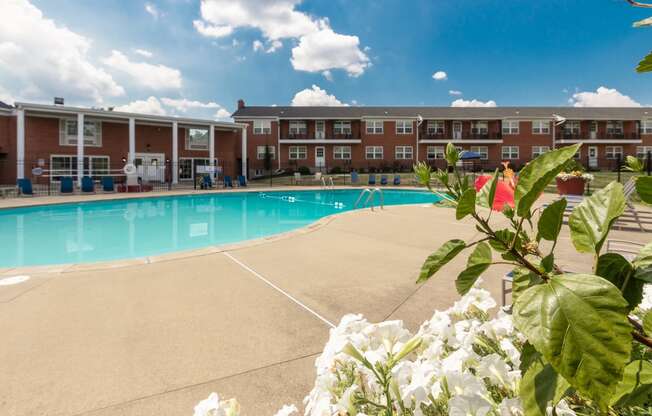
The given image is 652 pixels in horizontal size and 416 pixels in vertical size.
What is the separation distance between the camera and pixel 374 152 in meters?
41.8

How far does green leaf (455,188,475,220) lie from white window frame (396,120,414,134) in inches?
1687

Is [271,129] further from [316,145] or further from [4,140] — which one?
[4,140]

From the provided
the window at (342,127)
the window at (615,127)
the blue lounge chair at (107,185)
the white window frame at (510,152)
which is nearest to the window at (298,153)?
the window at (342,127)

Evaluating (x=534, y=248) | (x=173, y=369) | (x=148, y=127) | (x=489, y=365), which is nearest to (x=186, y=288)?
(x=173, y=369)

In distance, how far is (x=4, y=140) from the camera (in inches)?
1048

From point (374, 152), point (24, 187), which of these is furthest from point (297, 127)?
point (24, 187)

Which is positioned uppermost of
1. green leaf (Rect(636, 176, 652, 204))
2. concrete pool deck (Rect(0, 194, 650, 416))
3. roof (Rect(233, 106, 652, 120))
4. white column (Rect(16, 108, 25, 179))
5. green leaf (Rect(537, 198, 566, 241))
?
roof (Rect(233, 106, 652, 120))

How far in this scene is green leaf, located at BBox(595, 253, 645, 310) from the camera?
0.59m

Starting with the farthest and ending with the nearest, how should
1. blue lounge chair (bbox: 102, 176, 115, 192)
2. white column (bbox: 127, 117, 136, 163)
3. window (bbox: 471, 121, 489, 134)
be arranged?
window (bbox: 471, 121, 489, 134) → white column (bbox: 127, 117, 136, 163) → blue lounge chair (bbox: 102, 176, 115, 192)

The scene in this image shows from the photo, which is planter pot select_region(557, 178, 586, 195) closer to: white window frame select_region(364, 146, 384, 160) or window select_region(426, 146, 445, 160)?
window select_region(426, 146, 445, 160)

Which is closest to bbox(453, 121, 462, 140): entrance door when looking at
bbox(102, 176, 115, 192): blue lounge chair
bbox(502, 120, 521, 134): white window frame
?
bbox(502, 120, 521, 134): white window frame

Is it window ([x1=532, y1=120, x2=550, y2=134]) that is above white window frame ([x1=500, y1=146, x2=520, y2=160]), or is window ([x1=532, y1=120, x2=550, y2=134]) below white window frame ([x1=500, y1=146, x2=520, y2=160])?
above

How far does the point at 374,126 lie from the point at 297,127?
29.5 feet

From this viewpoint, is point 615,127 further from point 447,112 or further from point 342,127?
point 342,127
